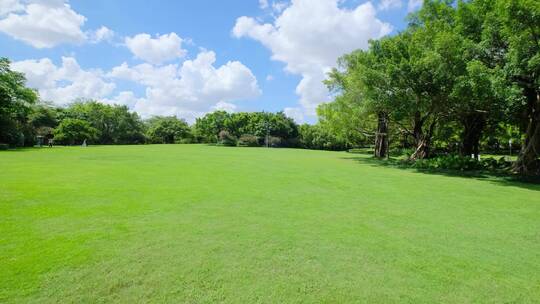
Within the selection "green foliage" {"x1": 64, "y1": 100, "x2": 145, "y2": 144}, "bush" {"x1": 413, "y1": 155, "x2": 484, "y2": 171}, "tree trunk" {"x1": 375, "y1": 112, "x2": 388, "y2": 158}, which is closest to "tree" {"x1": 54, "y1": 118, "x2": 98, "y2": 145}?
"green foliage" {"x1": 64, "y1": 100, "x2": 145, "y2": 144}

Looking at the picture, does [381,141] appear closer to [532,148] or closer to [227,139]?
[532,148]

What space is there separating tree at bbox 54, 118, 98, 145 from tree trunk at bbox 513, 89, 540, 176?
150 ft

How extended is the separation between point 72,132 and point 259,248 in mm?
43945

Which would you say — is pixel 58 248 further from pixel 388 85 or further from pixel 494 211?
pixel 388 85

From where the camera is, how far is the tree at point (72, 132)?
1537 inches

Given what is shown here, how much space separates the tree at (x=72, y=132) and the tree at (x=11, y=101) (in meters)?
7.65

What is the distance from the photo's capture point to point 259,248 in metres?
4.06

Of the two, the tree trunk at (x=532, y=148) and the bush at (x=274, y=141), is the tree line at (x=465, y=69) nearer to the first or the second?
the tree trunk at (x=532, y=148)

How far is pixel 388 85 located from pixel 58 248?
15.8 m

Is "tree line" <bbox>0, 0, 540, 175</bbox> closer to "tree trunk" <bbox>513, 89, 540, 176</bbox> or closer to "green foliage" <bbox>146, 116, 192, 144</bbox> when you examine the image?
"tree trunk" <bbox>513, 89, 540, 176</bbox>

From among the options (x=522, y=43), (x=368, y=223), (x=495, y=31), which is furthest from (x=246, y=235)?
(x=495, y=31)

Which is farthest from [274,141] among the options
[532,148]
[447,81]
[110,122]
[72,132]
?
[532,148]

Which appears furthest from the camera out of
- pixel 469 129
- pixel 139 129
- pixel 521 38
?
pixel 139 129

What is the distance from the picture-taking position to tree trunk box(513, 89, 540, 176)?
44.4 ft
